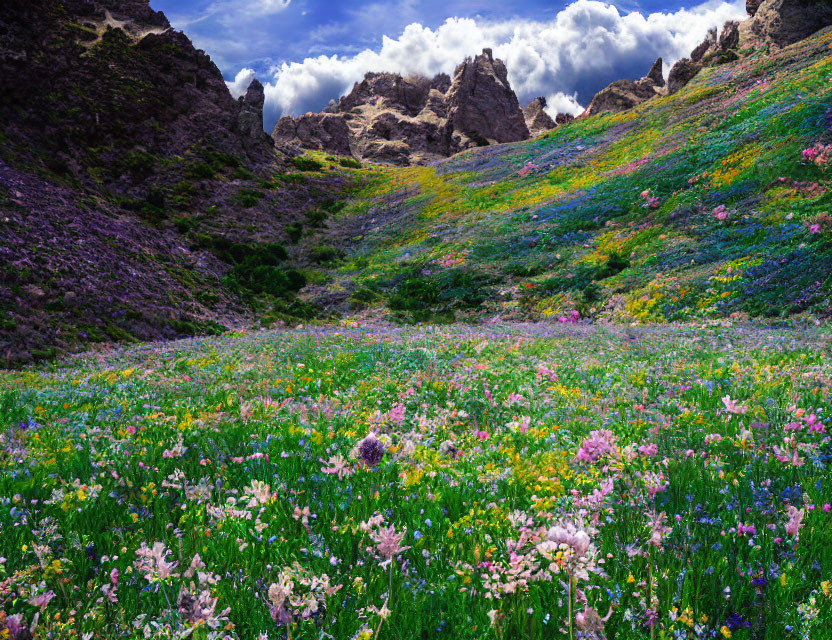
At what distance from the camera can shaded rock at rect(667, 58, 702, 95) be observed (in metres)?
62.9

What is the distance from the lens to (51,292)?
19.5 metres

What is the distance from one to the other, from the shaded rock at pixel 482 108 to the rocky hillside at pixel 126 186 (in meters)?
95.9

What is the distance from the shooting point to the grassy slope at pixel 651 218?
20.5 metres

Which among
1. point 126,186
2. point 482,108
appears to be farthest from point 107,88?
point 482,108

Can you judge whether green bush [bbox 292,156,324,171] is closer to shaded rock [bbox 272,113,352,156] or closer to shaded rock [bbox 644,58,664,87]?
shaded rock [bbox 272,113,352,156]

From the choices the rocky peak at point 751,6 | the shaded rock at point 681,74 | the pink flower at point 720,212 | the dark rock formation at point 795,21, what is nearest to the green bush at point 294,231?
the pink flower at point 720,212

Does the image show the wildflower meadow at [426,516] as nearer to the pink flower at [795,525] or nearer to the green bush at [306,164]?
the pink flower at [795,525]

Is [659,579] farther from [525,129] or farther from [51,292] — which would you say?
[525,129]

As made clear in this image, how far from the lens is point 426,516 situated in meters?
3.26

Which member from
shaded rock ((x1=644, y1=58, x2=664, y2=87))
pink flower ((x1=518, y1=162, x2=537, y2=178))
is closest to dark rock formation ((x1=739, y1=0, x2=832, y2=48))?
pink flower ((x1=518, y1=162, x2=537, y2=178))

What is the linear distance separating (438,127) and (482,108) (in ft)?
75.1

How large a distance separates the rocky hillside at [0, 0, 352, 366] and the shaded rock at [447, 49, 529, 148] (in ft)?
315

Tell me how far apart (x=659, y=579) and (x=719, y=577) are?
1.16ft

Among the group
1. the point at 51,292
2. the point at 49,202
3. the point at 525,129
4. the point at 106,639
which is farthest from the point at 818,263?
the point at 525,129
